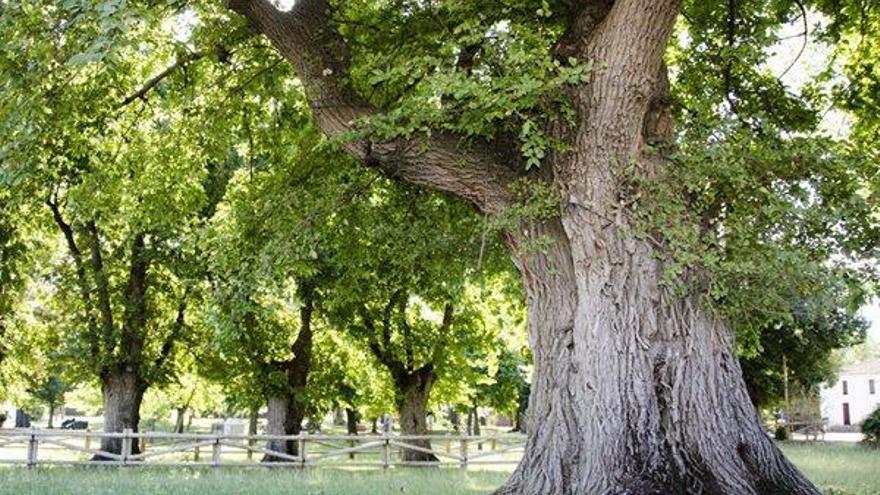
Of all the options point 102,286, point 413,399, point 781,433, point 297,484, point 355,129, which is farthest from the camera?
point 781,433

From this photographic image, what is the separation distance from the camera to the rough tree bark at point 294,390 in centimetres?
2370

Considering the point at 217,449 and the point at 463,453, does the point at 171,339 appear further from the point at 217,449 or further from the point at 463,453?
the point at 463,453

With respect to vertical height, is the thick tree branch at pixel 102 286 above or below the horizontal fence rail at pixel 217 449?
above

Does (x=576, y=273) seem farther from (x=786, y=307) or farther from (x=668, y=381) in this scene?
(x=786, y=307)

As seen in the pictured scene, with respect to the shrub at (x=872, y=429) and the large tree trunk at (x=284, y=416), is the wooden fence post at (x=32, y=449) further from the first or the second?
the shrub at (x=872, y=429)

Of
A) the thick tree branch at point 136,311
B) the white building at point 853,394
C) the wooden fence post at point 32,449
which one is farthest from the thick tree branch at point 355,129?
the white building at point 853,394

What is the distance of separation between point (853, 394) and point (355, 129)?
81.2 metres

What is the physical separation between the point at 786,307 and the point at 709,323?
71cm

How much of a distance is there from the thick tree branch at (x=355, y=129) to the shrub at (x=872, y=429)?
28518mm

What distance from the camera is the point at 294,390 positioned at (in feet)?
78.2

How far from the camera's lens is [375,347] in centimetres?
2398

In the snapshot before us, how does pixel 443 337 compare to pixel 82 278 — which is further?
pixel 443 337

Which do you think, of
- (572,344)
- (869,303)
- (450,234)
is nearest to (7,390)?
(450,234)

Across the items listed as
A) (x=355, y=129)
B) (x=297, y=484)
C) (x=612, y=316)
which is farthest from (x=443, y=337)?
(x=612, y=316)
